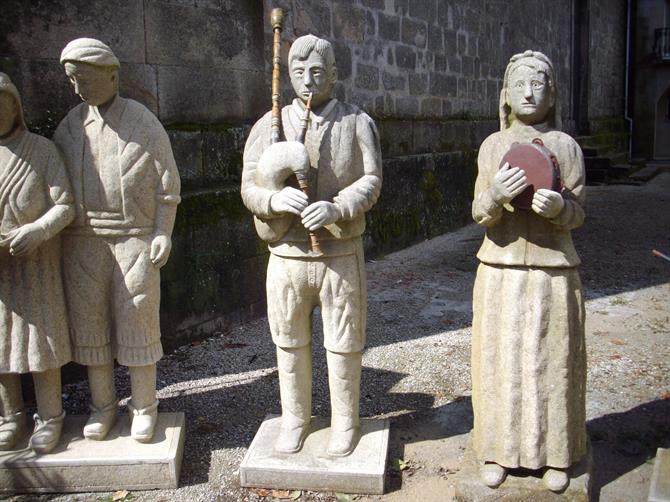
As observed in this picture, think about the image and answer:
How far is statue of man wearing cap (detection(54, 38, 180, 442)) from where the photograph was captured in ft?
11.3

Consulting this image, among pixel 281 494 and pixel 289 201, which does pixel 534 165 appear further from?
pixel 281 494

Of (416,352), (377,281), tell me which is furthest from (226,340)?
(377,281)

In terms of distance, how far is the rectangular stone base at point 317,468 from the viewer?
351 cm

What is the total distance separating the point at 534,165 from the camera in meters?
3.03

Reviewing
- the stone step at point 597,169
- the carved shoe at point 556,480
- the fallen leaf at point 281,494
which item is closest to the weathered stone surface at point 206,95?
the fallen leaf at point 281,494

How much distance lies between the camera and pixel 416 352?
5602 millimetres

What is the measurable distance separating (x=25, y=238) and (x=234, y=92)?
10.9ft

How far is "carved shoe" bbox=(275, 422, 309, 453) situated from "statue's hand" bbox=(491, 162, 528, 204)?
1607mm

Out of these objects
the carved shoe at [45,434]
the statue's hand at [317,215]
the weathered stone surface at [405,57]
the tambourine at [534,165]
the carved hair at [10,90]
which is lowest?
the carved shoe at [45,434]

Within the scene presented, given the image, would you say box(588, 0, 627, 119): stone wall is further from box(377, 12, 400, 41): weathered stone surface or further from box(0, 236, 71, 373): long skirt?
box(0, 236, 71, 373): long skirt

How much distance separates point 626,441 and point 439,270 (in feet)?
14.1

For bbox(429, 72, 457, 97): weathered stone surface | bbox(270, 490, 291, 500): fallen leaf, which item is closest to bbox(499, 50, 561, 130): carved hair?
bbox(270, 490, 291, 500): fallen leaf

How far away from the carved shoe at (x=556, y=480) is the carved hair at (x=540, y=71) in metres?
1.62

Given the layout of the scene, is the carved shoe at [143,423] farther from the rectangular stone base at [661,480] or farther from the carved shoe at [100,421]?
the rectangular stone base at [661,480]
